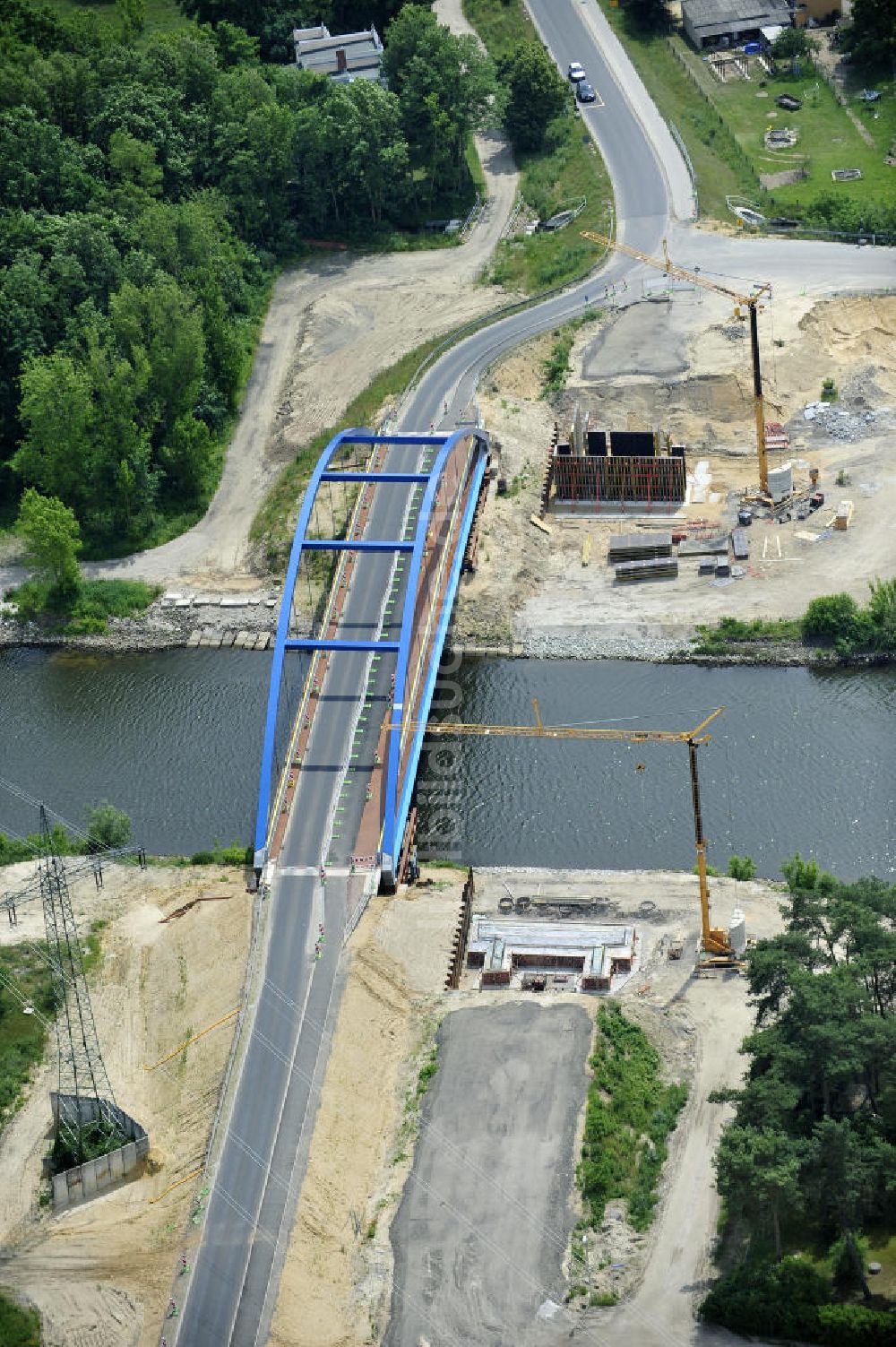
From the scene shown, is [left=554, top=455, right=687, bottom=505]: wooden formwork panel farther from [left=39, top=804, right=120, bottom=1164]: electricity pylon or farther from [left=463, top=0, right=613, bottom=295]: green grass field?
[left=39, top=804, right=120, bottom=1164]: electricity pylon

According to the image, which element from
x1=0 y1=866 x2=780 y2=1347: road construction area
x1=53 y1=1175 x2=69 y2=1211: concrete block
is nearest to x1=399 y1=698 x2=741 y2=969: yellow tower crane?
x1=0 y1=866 x2=780 y2=1347: road construction area

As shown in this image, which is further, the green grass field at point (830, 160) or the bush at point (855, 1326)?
the green grass field at point (830, 160)

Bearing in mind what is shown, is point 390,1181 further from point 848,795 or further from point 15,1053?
point 848,795

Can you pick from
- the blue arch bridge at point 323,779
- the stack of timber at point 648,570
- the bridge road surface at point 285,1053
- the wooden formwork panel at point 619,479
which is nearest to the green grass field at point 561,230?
the wooden formwork panel at point 619,479

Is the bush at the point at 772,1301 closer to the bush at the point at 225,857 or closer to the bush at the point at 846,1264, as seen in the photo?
the bush at the point at 846,1264

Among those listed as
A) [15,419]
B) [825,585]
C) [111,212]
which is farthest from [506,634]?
[111,212]

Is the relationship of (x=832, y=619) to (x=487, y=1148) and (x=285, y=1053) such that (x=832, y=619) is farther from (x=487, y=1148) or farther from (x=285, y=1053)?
(x=487, y=1148)
